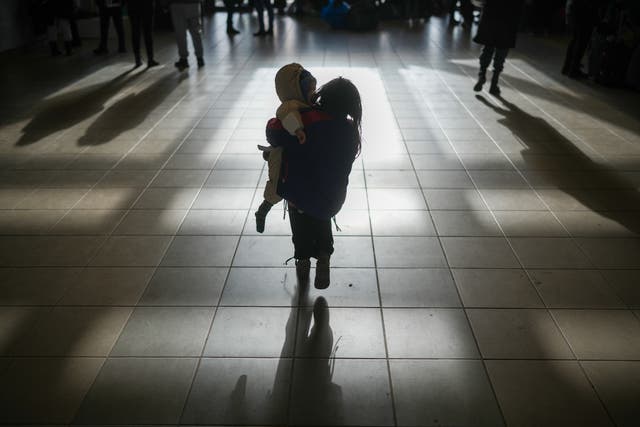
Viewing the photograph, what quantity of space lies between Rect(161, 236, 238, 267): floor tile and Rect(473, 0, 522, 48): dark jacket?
4.58 meters

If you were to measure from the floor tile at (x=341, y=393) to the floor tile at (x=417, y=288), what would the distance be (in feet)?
1.75

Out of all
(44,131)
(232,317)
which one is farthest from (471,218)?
(44,131)

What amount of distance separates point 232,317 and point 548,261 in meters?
1.98

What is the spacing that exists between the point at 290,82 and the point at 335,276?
4.03 feet

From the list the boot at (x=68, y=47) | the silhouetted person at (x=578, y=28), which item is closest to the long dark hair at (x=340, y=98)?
the silhouetted person at (x=578, y=28)

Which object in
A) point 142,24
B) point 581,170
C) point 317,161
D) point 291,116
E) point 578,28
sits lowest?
point 581,170

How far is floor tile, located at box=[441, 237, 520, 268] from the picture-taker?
3232mm

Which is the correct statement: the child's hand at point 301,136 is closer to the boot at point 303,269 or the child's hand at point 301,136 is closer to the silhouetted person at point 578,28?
the boot at point 303,269

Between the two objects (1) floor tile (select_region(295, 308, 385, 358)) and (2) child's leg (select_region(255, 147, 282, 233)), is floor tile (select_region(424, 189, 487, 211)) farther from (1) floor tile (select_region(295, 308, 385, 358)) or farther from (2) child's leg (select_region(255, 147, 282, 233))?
(2) child's leg (select_region(255, 147, 282, 233))

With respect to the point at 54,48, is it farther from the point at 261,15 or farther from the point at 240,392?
the point at 240,392

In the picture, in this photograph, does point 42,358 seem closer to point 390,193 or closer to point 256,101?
point 390,193

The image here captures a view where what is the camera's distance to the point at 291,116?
2.39m

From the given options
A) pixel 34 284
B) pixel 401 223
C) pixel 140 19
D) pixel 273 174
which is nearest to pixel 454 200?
pixel 401 223

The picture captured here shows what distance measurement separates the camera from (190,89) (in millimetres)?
7141
